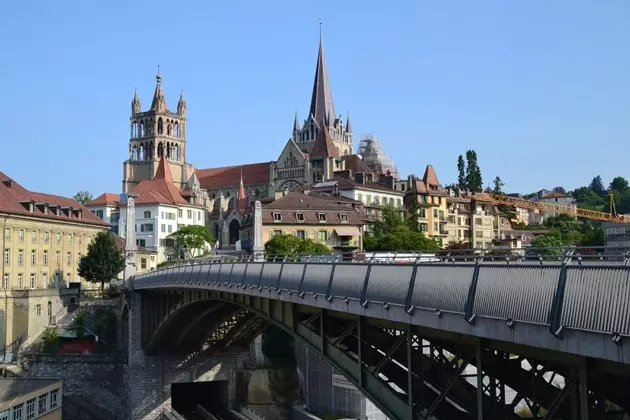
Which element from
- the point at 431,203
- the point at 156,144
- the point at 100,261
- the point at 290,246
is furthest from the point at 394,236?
the point at 156,144

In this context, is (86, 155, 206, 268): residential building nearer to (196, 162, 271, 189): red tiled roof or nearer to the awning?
(196, 162, 271, 189): red tiled roof

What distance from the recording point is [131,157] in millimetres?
180250

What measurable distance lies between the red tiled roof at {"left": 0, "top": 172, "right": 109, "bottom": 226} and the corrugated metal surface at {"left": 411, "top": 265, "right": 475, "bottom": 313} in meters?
66.4

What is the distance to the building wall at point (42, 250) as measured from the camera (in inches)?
3039

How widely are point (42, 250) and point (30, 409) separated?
34.2 meters

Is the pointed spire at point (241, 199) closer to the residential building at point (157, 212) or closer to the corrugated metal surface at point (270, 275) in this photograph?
the residential building at point (157, 212)

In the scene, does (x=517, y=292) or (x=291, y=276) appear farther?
(x=291, y=276)

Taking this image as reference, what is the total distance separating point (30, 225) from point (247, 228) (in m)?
35.2

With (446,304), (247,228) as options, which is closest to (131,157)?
(247,228)

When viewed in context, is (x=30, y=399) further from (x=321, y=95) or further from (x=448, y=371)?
(x=321, y=95)

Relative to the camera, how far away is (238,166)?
573 feet

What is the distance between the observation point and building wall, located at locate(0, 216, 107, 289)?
77.2 metres

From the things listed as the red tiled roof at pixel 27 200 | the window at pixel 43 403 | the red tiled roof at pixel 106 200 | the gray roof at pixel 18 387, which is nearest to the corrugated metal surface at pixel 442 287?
the gray roof at pixel 18 387

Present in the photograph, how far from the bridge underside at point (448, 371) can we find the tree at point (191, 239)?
78.2 m
